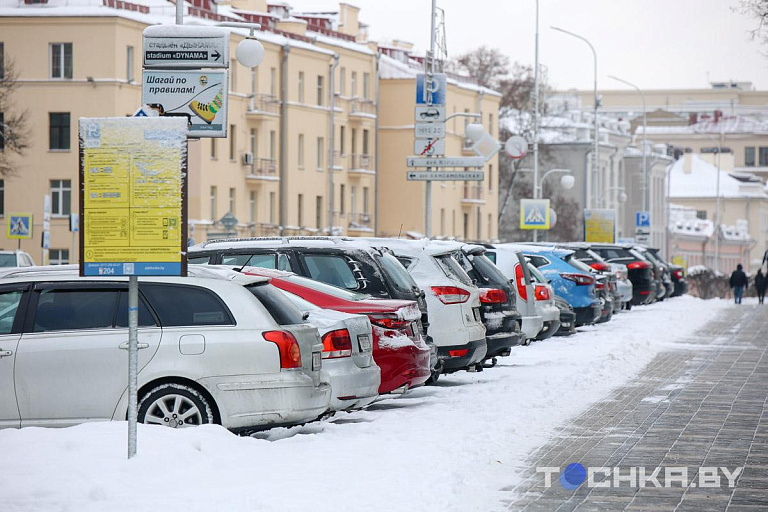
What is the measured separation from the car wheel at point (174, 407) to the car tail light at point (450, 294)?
552 centimetres

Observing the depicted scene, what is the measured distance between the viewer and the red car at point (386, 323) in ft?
47.5

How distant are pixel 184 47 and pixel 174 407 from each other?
20.8 ft

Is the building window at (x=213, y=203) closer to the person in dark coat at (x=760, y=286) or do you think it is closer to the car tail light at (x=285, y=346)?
the person in dark coat at (x=760, y=286)

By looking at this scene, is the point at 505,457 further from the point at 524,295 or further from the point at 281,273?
the point at 524,295

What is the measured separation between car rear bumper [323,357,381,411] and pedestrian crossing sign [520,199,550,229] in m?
37.1

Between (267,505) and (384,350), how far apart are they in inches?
202

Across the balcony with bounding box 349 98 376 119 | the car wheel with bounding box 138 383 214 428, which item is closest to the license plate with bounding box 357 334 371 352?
the car wheel with bounding box 138 383 214 428

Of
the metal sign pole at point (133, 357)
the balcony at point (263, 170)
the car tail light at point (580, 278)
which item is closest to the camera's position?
the metal sign pole at point (133, 357)

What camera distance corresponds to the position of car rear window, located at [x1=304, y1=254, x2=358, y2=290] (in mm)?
15633

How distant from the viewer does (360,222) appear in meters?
83.4

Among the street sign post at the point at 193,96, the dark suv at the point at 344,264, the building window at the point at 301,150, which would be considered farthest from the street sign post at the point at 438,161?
the building window at the point at 301,150

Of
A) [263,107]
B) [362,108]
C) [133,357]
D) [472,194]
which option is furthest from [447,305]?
[472,194]

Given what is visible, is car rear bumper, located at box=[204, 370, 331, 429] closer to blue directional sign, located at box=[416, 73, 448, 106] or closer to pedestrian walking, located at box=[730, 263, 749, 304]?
blue directional sign, located at box=[416, 73, 448, 106]

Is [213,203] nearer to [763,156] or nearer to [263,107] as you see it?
[263,107]
